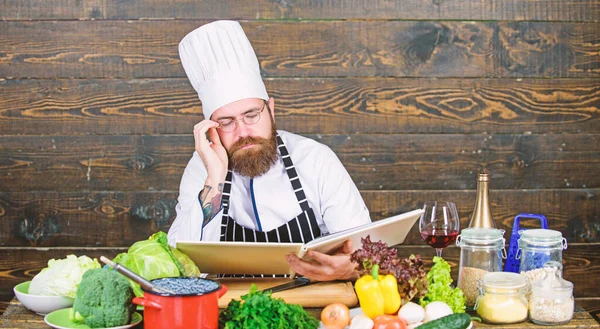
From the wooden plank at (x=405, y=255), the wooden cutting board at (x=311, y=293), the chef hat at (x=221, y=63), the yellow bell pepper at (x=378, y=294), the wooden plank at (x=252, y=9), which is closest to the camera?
the yellow bell pepper at (x=378, y=294)

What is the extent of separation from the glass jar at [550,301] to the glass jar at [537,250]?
0.28ft

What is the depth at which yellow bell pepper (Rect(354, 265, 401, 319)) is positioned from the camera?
1.68 m

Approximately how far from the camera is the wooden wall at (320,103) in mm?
3330

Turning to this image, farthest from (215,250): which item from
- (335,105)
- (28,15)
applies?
(28,15)

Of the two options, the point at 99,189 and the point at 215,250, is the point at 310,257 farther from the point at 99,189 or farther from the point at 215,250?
the point at 99,189

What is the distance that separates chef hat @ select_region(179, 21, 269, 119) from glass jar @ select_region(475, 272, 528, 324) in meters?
1.23

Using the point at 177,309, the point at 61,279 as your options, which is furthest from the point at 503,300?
the point at 61,279

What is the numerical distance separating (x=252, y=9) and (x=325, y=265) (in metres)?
1.65

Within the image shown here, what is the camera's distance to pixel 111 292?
163 cm

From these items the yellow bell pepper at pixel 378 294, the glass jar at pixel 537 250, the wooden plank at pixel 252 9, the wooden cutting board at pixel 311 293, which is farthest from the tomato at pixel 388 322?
the wooden plank at pixel 252 9

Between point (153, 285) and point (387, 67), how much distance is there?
201 cm

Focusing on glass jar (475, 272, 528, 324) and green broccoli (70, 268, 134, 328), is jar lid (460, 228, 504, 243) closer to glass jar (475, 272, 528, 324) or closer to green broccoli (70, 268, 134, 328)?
glass jar (475, 272, 528, 324)

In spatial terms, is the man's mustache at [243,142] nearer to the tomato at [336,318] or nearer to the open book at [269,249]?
the open book at [269,249]

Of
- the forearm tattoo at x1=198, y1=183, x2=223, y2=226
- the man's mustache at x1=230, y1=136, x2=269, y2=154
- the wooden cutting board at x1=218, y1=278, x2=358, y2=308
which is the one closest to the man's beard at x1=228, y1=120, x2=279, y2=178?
the man's mustache at x1=230, y1=136, x2=269, y2=154
